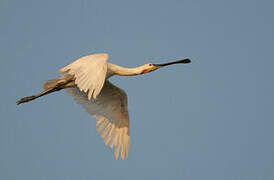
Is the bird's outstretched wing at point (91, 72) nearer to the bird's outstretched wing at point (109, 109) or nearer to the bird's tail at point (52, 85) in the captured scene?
the bird's tail at point (52, 85)

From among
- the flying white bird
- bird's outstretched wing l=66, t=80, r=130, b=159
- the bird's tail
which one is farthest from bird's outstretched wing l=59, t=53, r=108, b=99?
bird's outstretched wing l=66, t=80, r=130, b=159

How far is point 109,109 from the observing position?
15.4 metres

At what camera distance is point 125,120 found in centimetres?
1528

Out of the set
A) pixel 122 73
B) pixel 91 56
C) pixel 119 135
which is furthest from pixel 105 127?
pixel 91 56

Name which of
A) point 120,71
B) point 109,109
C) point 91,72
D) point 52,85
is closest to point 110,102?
point 109,109

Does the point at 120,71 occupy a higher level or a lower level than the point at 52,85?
higher

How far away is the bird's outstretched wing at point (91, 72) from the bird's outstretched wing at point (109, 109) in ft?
10.1

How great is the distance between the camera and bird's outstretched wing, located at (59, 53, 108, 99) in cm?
1107

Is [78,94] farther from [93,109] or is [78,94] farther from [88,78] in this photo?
[88,78]

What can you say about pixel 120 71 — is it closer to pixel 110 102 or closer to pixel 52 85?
pixel 110 102

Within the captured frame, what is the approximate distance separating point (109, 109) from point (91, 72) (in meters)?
4.11

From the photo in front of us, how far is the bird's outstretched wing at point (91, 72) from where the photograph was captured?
11.1 m

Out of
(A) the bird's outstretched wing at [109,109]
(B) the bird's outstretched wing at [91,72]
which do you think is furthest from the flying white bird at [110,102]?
(B) the bird's outstretched wing at [91,72]

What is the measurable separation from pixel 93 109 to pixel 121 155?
1.64 meters
